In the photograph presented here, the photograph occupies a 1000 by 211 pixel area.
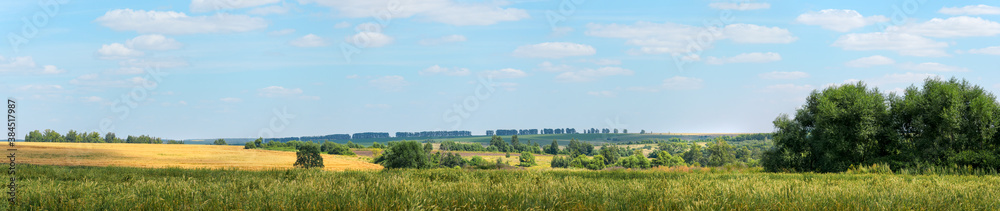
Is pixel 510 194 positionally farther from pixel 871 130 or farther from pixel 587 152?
pixel 587 152

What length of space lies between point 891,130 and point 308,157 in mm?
40516

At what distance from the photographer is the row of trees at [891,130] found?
32.3 metres

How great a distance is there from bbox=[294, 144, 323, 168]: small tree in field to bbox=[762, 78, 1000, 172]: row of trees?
33.5m

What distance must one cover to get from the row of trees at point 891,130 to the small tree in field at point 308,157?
33523mm

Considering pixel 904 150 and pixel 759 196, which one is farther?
pixel 904 150

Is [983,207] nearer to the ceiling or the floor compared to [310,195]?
nearer to the floor

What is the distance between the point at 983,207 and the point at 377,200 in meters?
9.75

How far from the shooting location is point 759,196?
934cm

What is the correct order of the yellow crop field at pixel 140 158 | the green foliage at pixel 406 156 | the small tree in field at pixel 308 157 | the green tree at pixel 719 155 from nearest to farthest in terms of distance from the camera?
the yellow crop field at pixel 140 158 → the green foliage at pixel 406 156 → the small tree in field at pixel 308 157 → the green tree at pixel 719 155

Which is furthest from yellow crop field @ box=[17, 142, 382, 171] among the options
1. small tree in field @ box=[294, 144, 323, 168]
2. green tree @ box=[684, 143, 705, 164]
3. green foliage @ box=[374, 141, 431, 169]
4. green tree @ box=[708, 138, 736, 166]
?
green tree @ box=[684, 143, 705, 164]

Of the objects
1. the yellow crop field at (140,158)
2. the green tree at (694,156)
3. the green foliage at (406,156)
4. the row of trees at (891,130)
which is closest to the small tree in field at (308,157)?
the yellow crop field at (140,158)

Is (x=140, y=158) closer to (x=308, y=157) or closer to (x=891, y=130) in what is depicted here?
(x=308, y=157)

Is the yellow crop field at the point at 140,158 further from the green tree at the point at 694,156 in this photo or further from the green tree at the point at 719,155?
the green tree at the point at 694,156

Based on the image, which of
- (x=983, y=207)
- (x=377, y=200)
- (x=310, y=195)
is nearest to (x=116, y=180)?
(x=310, y=195)
